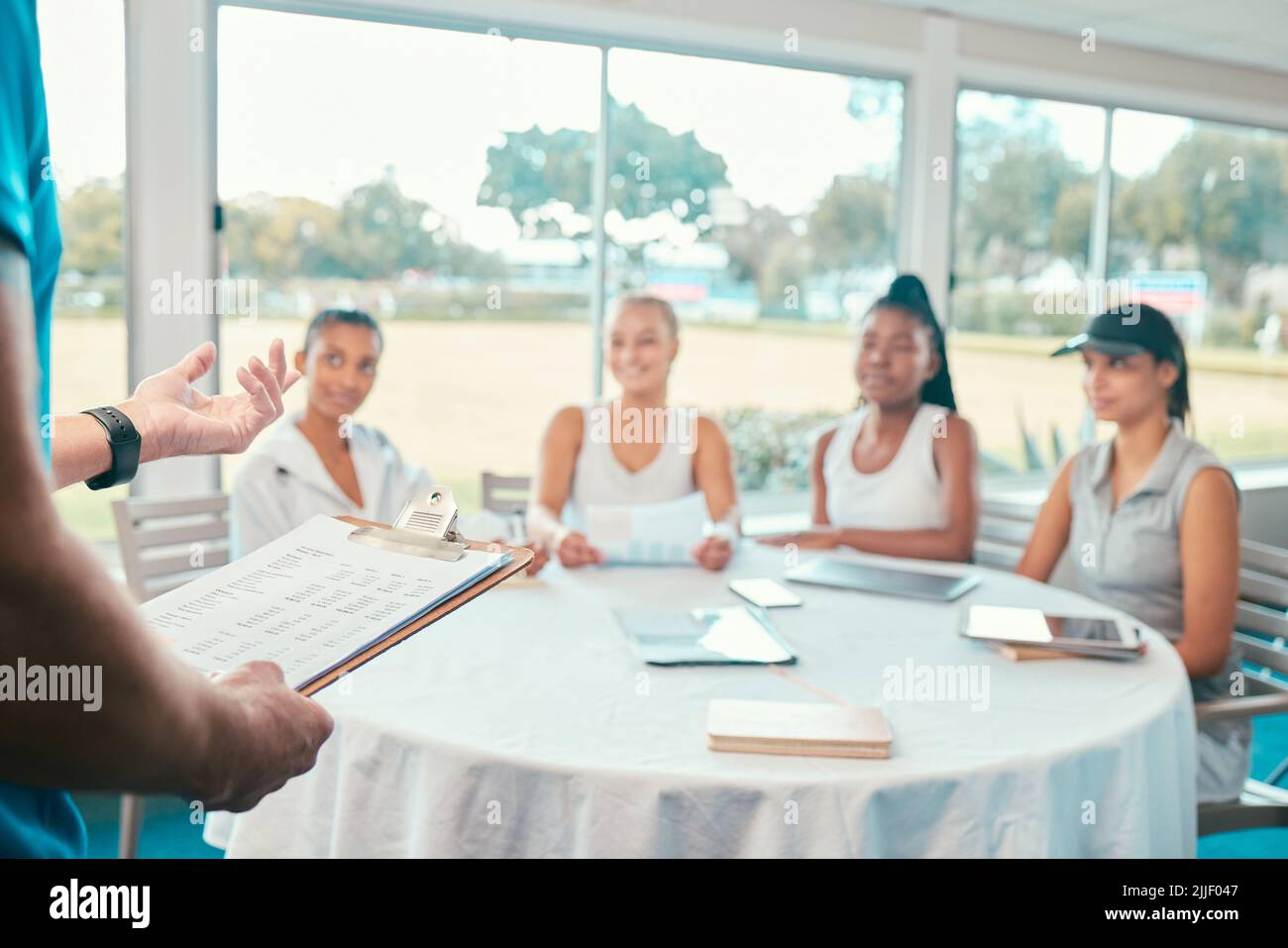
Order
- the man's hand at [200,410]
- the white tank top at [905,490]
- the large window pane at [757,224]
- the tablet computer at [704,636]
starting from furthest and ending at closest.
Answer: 1. the large window pane at [757,224]
2. the white tank top at [905,490]
3. the tablet computer at [704,636]
4. the man's hand at [200,410]

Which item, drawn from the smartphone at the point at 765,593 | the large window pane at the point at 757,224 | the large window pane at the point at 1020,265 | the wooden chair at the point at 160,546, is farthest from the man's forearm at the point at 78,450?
the large window pane at the point at 1020,265

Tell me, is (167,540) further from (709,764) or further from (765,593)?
(709,764)

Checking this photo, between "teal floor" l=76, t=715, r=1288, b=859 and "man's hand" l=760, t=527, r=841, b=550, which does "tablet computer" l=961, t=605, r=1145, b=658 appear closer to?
"man's hand" l=760, t=527, r=841, b=550

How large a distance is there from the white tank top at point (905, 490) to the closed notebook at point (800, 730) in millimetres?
1637

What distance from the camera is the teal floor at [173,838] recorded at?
305 centimetres

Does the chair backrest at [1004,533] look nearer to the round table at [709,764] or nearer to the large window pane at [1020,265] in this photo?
the round table at [709,764]

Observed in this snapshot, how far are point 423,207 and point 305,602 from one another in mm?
3127

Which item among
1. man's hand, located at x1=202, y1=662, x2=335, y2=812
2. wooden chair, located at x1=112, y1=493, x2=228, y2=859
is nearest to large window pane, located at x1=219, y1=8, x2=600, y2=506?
wooden chair, located at x1=112, y1=493, x2=228, y2=859

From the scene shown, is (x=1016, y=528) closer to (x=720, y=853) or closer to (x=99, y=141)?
(x=720, y=853)

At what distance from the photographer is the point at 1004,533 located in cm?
342

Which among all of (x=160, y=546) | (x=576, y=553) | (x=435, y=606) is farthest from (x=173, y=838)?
(x=435, y=606)

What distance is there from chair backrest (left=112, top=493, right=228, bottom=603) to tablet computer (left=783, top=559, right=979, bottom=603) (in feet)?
5.24

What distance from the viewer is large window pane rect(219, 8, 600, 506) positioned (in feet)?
11.8
